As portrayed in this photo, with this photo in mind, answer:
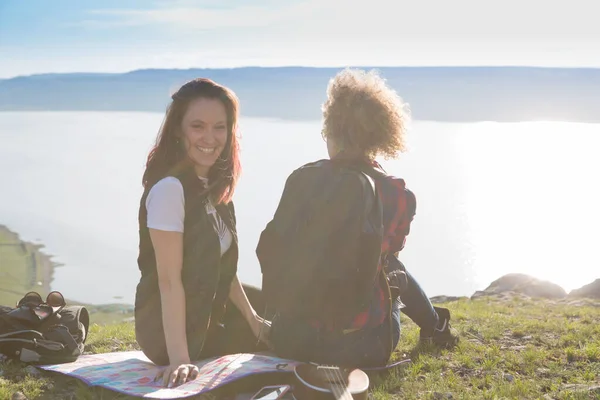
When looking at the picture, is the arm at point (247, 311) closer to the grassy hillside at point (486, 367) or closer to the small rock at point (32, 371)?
the grassy hillside at point (486, 367)

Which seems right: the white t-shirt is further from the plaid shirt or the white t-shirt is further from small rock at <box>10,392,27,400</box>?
small rock at <box>10,392,27,400</box>

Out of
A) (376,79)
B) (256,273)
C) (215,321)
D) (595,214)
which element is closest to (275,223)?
(215,321)

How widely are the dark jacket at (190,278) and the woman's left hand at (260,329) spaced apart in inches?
20.6

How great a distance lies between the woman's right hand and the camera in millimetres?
4688

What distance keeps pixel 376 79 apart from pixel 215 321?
2318 millimetres

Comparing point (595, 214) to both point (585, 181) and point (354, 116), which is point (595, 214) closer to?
point (585, 181)

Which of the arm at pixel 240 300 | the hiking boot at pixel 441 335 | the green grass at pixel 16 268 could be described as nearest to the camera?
the arm at pixel 240 300

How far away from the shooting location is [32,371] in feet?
17.7

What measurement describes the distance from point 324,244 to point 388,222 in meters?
0.57

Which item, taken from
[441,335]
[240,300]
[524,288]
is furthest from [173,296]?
[524,288]

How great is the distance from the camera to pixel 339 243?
4961mm

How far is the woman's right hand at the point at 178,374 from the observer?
15.4ft

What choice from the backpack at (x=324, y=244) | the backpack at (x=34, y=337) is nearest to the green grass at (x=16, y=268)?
the backpack at (x=34, y=337)

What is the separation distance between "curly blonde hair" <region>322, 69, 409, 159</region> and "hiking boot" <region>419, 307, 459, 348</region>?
76.2 inches
